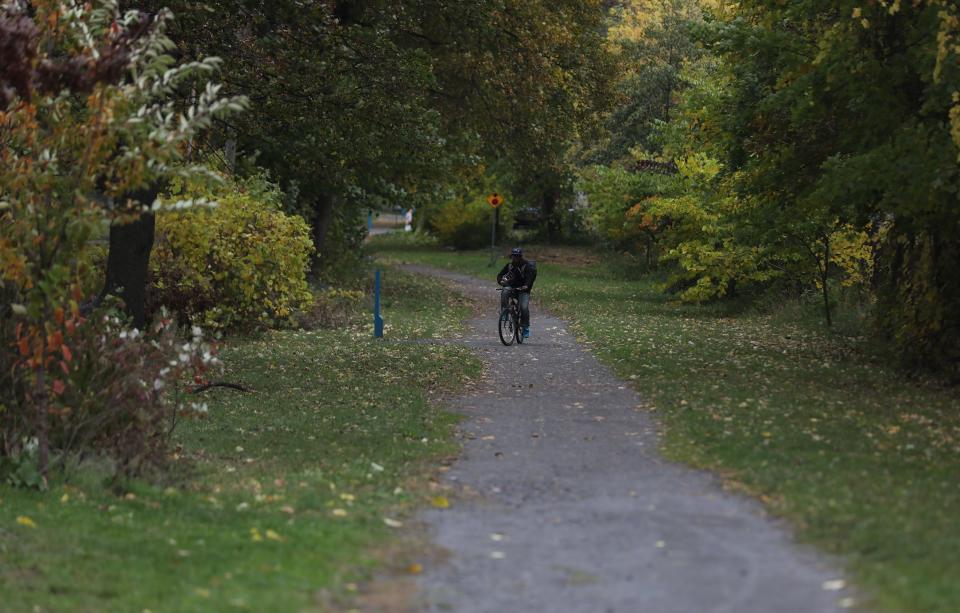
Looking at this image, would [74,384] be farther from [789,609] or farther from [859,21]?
[859,21]

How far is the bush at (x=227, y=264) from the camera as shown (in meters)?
23.0

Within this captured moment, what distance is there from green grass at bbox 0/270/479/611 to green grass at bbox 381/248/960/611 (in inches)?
104

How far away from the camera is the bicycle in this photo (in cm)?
2259

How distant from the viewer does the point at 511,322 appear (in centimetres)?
2288

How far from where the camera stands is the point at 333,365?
61.8 feet

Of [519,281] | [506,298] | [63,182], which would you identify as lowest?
[506,298]

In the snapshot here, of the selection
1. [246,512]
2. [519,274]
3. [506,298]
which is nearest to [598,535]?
[246,512]

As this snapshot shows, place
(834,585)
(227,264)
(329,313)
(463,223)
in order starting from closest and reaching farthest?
(834,585) < (227,264) < (329,313) < (463,223)

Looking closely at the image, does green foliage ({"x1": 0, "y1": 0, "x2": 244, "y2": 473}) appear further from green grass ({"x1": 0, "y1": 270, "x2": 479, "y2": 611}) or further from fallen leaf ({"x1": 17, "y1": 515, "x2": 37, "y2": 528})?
fallen leaf ({"x1": 17, "y1": 515, "x2": 37, "y2": 528})

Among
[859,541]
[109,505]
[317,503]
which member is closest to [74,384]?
[109,505]

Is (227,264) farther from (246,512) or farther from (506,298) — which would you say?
(246,512)

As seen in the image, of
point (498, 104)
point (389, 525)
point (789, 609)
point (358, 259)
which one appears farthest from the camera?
point (358, 259)

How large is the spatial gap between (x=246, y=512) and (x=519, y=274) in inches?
549

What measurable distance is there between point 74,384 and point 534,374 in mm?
8924
